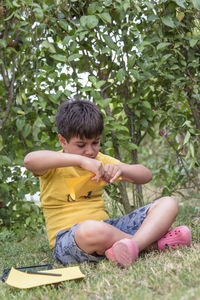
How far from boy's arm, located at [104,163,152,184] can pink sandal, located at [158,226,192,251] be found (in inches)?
13.0

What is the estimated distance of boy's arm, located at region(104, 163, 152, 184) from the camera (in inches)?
79.8

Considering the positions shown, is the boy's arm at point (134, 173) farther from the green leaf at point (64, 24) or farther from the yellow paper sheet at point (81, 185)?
the green leaf at point (64, 24)

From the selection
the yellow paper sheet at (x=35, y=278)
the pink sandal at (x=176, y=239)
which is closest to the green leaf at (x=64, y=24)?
the pink sandal at (x=176, y=239)

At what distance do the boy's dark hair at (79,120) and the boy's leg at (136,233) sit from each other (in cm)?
45

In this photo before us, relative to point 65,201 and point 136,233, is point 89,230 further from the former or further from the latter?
point 65,201

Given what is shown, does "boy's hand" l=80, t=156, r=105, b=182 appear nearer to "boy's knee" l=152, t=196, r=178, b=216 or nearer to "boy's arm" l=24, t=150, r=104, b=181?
"boy's arm" l=24, t=150, r=104, b=181

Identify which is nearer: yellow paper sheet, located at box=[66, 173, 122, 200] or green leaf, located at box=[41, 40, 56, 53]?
yellow paper sheet, located at box=[66, 173, 122, 200]

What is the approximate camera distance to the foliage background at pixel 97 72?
100 inches

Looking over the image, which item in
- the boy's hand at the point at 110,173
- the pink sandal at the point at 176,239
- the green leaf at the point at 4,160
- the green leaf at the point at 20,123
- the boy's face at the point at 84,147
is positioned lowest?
the pink sandal at the point at 176,239

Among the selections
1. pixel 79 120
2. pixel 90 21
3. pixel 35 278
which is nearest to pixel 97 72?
pixel 90 21

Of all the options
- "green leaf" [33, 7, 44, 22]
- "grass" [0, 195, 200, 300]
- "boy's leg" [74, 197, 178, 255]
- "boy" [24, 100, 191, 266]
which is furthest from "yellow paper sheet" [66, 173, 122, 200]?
"green leaf" [33, 7, 44, 22]

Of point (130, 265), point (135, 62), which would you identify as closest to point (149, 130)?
point (135, 62)

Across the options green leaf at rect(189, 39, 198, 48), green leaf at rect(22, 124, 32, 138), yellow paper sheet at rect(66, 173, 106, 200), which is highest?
green leaf at rect(189, 39, 198, 48)

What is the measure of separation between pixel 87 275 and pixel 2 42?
4.90 ft
